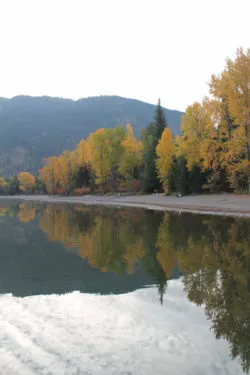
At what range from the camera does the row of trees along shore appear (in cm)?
2922

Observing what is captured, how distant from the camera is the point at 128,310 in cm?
634

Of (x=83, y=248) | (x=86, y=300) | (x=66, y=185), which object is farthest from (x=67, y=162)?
(x=86, y=300)

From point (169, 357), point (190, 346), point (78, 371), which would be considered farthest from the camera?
point (190, 346)

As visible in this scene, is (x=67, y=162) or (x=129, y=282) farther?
(x=67, y=162)

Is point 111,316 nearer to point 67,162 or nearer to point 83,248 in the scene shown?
point 83,248

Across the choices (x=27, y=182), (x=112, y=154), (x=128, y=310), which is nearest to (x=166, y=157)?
(x=112, y=154)

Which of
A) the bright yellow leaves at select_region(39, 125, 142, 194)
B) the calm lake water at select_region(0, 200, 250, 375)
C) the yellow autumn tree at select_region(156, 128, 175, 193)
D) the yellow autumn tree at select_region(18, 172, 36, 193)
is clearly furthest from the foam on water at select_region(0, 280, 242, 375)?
the yellow autumn tree at select_region(18, 172, 36, 193)

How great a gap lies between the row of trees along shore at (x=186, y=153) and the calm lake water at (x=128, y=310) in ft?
64.4

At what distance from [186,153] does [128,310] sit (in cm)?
3658

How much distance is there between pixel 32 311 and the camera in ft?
21.1

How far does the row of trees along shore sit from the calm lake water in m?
19.6

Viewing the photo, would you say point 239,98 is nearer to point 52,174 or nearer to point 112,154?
point 112,154

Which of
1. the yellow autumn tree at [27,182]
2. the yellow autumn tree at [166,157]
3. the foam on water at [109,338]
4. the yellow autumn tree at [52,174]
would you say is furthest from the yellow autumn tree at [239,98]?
the yellow autumn tree at [27,182]

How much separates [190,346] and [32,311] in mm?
3130
